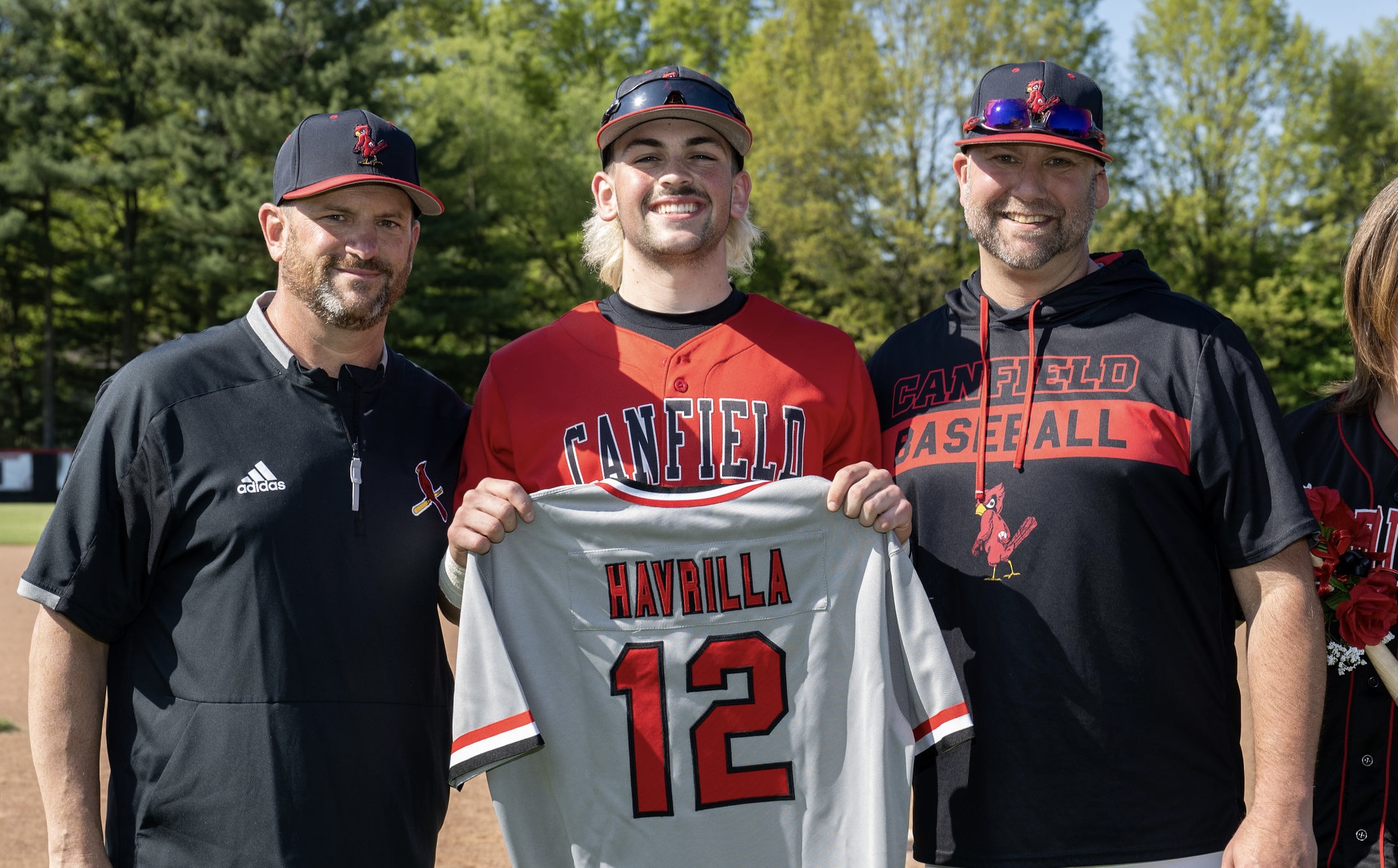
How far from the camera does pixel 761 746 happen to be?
3.23m

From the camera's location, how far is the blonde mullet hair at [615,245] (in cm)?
388

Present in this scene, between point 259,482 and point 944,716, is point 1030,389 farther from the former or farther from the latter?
point 259,482

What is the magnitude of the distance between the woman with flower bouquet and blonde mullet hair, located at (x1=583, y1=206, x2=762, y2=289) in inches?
74.5

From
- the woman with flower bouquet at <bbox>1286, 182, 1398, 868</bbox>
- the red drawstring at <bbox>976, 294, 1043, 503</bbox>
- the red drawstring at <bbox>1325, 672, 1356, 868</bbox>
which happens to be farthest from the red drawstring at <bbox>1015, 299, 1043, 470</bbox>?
the red drawstring at <bbox>1325, 672, 1356, 868</bbox>

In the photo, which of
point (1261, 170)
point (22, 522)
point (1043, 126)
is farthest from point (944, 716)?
point (1261, 170)

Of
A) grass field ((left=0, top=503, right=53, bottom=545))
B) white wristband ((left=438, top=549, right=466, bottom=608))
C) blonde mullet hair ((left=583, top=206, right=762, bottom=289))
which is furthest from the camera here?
grass field ((left=0, top=503, right=53, bottom=545))

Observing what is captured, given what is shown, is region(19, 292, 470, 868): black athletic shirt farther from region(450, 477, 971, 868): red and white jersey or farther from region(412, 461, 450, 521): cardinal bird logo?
region(450, 477, 971, 868): red and white jersey

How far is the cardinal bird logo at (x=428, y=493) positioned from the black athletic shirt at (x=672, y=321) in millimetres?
728

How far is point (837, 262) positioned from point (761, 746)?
99.9 ft

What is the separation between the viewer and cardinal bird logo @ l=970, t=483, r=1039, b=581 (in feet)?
10.9

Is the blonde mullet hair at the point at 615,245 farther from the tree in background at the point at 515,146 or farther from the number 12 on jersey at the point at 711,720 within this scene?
the tree in background at the point at 515,146

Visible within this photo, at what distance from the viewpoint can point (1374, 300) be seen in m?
3.58

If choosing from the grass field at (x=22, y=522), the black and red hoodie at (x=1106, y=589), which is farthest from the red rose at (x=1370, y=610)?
the grass field at (x=22, y=522)

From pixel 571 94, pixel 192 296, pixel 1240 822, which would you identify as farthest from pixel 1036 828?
pixel 192 296
